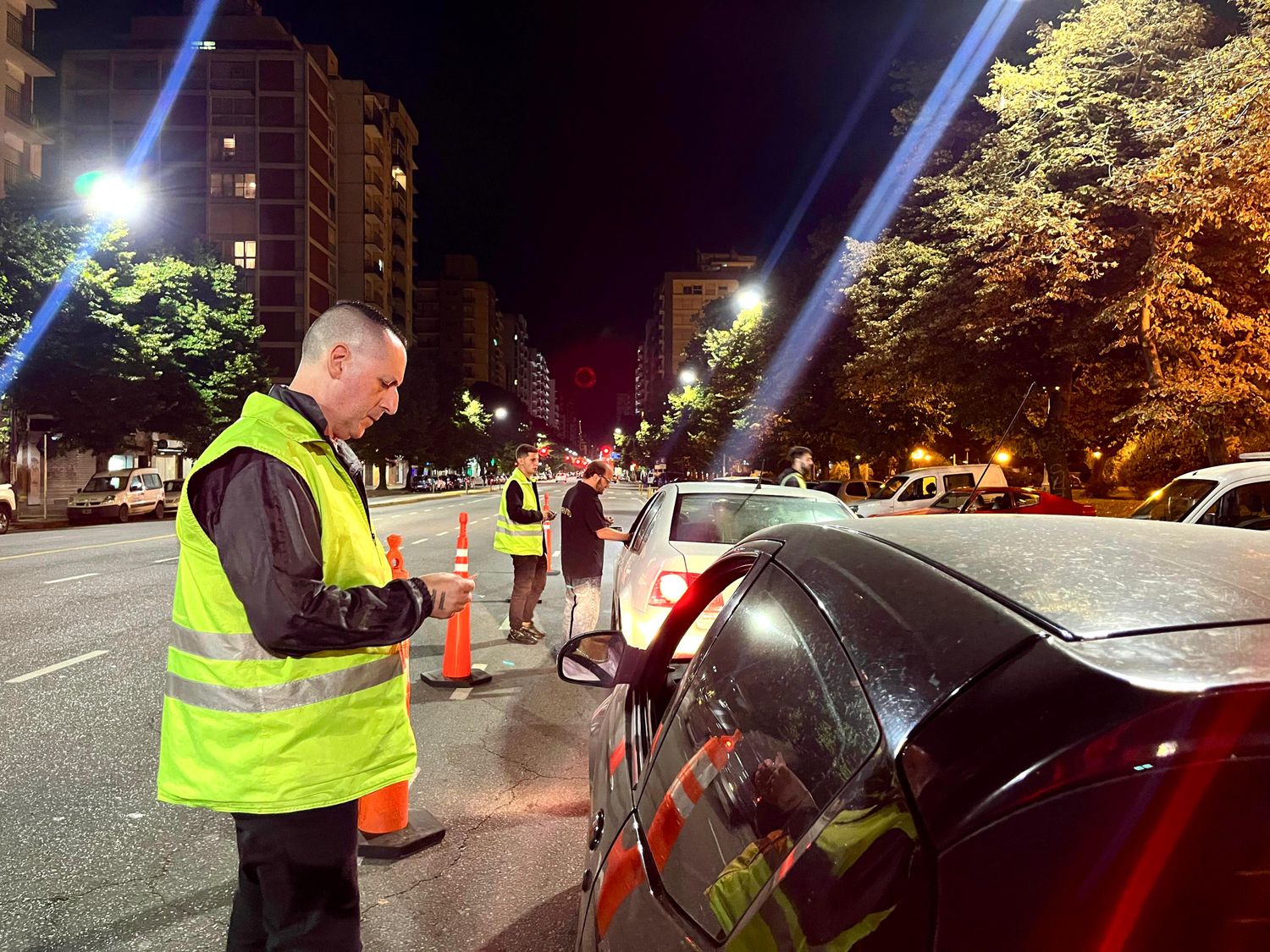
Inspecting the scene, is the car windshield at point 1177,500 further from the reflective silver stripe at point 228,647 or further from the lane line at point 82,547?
the lane line at point 82,547

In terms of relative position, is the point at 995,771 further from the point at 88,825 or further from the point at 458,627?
the point at 458,627

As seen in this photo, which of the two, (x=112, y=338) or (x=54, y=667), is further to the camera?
(x=112, y=338)

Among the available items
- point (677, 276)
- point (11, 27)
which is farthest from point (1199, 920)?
point (677, 276)

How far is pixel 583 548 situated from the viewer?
7848mm

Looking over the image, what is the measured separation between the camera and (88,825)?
411 cm

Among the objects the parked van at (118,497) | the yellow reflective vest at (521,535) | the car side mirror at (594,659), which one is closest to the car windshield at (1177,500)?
the yellow reflective vest at (521,535)

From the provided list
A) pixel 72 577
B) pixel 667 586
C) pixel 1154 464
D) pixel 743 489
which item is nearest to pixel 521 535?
pixel 743 489

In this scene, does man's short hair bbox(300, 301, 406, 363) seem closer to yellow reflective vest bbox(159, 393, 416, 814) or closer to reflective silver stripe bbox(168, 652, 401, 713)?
yellow reflective vest bbox(159, 393, 416, 814)

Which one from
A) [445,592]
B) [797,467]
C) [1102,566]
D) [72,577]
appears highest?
[1102,566]

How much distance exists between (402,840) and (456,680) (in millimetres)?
2994

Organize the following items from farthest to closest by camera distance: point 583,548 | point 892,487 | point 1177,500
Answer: point 892,487 < point 1177,500 < point 583,548

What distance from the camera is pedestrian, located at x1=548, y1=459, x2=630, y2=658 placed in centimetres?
780

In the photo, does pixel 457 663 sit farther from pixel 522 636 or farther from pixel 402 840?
pixel 402 840

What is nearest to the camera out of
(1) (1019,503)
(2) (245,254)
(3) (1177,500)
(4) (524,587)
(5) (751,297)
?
(3) (1177,500)
